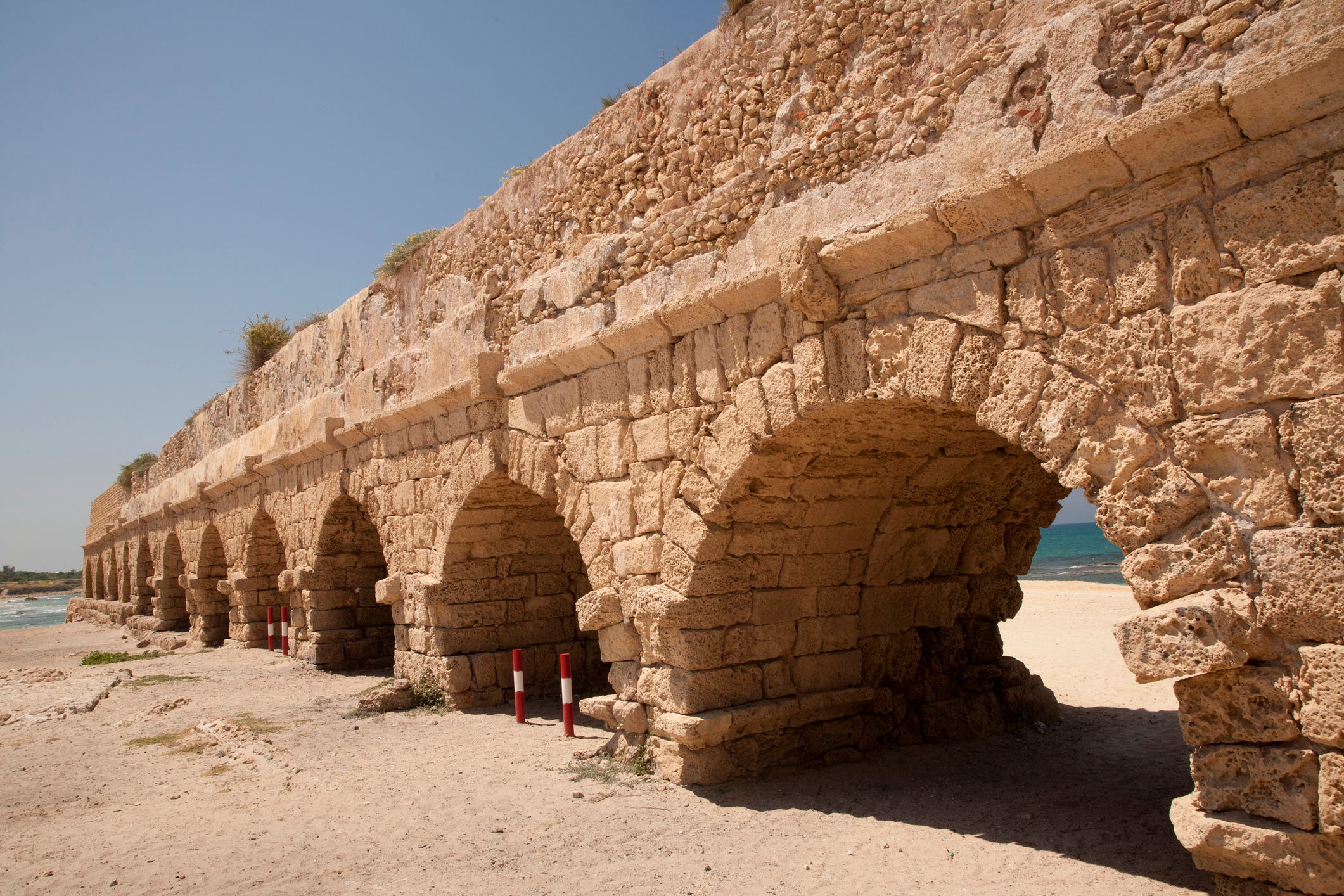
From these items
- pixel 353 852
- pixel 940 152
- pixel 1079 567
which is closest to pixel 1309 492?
pixel 940 152

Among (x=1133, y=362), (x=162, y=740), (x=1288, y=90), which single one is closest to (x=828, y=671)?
(x=1133, y=362)

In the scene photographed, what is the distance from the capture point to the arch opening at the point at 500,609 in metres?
7.48

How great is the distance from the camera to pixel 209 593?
14547 mm

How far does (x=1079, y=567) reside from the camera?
3741 centimetres

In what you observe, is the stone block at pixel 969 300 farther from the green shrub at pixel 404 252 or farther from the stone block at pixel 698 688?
the green shrub at pixel 404 252

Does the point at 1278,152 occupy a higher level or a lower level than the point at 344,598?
higher

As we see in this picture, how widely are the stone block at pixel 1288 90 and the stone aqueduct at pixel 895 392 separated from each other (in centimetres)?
1

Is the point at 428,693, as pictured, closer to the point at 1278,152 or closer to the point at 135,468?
the point at 1278,152

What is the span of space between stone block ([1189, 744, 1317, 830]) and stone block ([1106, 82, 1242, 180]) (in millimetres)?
1838

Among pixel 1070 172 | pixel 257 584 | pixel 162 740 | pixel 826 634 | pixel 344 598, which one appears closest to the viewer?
pixel 1070 172

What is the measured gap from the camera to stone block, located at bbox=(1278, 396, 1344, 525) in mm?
2646

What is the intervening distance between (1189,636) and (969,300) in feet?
4.61

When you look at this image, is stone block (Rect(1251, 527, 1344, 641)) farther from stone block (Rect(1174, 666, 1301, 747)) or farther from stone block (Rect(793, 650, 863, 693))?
stone block (Rect(793, 650, 863, 693))

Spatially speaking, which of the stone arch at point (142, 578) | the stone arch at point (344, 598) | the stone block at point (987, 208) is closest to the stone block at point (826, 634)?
the stone block at point (987, 208)
